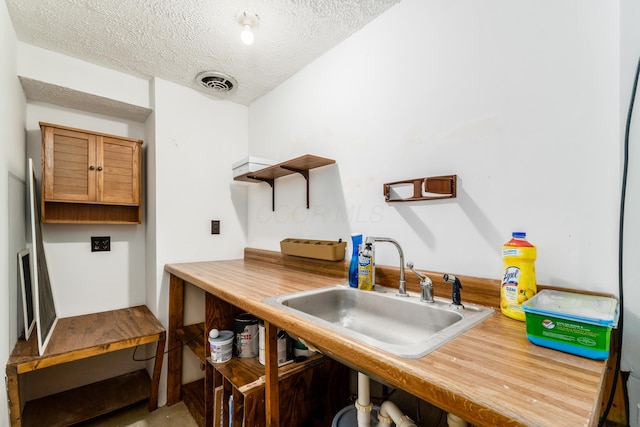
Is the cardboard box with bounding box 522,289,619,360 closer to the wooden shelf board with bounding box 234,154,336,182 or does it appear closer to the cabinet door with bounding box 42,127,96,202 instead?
the wooden shelf board with bounding box 234,154,336,182

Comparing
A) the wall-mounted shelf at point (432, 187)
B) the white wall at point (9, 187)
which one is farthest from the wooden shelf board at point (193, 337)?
the wall-mounted shelf at point (432, 187)

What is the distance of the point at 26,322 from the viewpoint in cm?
158

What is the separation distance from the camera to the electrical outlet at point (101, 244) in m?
2.06

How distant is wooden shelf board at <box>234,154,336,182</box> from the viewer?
61.6 inches

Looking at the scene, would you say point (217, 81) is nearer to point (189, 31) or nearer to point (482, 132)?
point (189, 31)

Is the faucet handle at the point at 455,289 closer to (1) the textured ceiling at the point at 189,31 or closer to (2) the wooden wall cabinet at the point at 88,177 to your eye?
(1) the textured ceiling at the point at 189,31

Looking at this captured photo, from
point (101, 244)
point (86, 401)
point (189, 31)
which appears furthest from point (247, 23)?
point (86, 401)

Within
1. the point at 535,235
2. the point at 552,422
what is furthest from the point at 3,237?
the point at 535,235

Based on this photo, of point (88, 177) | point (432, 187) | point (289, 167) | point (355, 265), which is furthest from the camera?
point (88, 177)

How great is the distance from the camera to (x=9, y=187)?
137 centimetres

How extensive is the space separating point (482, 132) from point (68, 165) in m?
2.31

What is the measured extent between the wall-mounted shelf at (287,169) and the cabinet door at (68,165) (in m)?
0.93

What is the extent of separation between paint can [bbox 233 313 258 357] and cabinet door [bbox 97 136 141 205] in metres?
1.22

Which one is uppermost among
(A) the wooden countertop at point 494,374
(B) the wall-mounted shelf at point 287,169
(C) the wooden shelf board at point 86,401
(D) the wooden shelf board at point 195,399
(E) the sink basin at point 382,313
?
(B) the wall-mounted shelf at point 287,169
